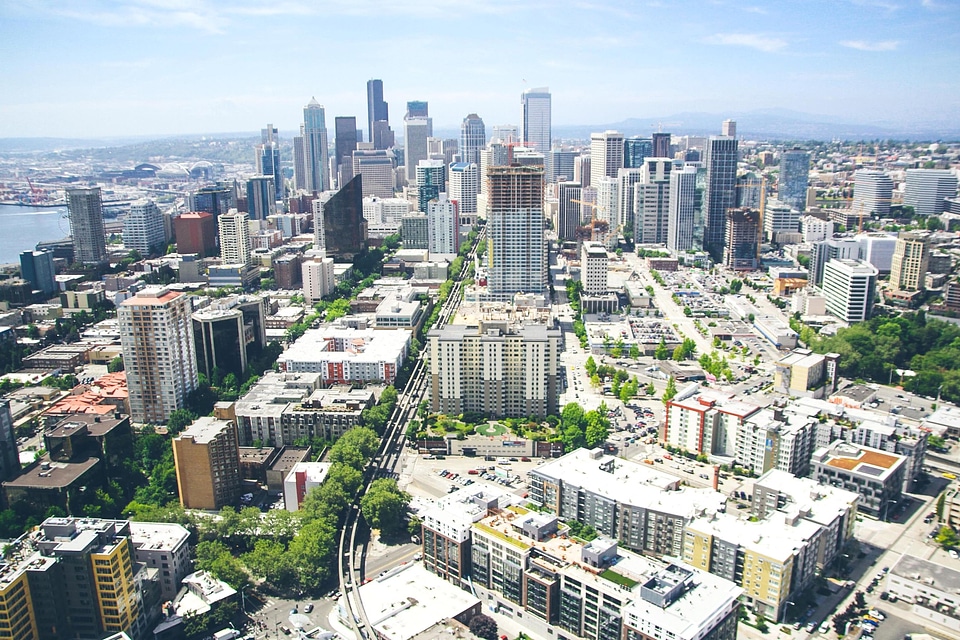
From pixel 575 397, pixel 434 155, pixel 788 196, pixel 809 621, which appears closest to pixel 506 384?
pixel 575 397

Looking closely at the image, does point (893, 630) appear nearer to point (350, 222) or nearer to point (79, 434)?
point (79, 434)

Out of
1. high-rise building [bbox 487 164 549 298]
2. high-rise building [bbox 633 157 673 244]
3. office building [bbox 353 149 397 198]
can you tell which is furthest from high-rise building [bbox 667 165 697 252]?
office building [bbox 353 149 397 198]

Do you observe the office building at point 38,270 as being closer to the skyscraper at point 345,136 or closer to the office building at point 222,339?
the office building at point 222,339

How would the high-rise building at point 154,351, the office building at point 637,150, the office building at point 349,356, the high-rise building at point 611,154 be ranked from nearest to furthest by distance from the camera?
the high-rise building at point 154,351 → the office building at point 349,356 → the high-rise building at point 611,154 → the office building at point 637,150

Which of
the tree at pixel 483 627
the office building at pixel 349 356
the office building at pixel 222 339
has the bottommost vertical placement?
the tree at pixel 483 627

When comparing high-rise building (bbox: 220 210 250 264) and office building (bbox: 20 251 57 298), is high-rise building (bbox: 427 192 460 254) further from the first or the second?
office building (bbox: 20 251 57 298)

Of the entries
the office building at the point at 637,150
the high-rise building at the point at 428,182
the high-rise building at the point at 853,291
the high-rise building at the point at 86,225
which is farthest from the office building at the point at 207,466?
the office building at the point at 637,150
